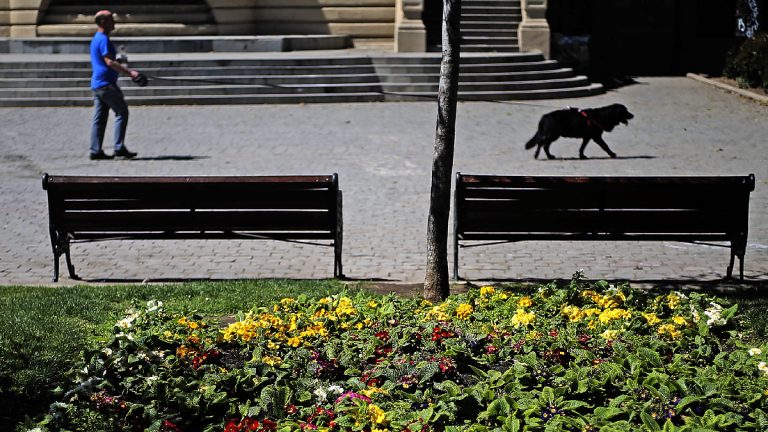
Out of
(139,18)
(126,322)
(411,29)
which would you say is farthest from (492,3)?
(126,322)

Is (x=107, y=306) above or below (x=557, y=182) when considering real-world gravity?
below

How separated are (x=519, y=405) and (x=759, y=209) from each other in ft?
25.5

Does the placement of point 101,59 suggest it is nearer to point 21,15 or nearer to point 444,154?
point 444,154

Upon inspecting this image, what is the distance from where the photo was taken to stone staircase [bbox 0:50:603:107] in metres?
21.5

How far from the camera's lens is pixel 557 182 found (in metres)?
9.10

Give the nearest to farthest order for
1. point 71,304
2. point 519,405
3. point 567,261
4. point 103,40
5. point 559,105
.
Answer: point 519,405, point 71,304, point 567,261, point 103,40, point 559,105

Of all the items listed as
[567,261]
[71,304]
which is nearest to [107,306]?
[71,304]

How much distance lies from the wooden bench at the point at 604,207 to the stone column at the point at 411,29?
16.0m

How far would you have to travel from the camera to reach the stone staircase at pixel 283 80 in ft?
70.5

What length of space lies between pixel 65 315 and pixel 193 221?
1835 millimetres

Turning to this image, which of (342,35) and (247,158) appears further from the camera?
(342,35)

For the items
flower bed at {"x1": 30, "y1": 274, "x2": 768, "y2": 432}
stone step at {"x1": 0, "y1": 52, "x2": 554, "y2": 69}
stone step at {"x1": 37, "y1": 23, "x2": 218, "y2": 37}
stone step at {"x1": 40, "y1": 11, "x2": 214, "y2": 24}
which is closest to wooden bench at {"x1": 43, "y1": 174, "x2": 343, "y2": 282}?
flower bed at {"x1": 30, "y1": 274, "x2": 768, "y2": 432}

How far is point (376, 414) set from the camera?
17.6ft

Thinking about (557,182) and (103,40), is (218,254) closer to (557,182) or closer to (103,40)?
(557,182)
